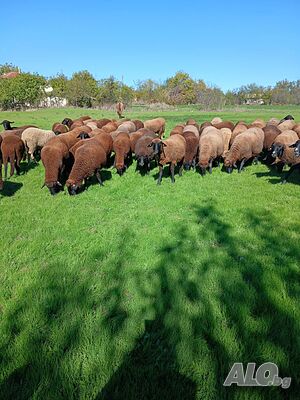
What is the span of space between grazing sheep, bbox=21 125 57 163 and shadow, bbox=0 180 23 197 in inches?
115

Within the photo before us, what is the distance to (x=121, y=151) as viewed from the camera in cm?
1217

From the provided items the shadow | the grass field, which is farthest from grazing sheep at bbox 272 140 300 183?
the shadow

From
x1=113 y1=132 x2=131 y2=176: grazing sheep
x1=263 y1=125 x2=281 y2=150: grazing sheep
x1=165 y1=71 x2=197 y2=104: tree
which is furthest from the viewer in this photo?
x1=165 y1=71 x2=197 y2=104: tree

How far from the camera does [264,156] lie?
14.0 metres

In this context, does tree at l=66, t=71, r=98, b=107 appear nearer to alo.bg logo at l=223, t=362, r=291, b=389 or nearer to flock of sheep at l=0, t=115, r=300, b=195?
flock of sheep at l=0, t=115, r=300, b=195

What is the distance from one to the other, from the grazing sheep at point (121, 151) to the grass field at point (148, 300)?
4333 millimetres

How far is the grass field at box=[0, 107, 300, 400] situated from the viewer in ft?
9.75

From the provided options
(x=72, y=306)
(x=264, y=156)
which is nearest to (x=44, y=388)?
(x=72, y=306)

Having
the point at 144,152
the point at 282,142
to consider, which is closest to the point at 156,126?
the point at 144,152

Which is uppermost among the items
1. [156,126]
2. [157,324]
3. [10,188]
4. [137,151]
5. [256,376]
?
[156,126]

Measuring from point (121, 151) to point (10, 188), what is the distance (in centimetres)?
447

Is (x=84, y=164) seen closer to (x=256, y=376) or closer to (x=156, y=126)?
(x=256, y=376)

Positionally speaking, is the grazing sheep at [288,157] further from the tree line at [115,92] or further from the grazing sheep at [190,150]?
the tree line at [115,92]

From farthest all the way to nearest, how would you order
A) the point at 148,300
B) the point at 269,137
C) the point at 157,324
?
the point at 269,137 → the point at 148,300 → the point at 157,324
